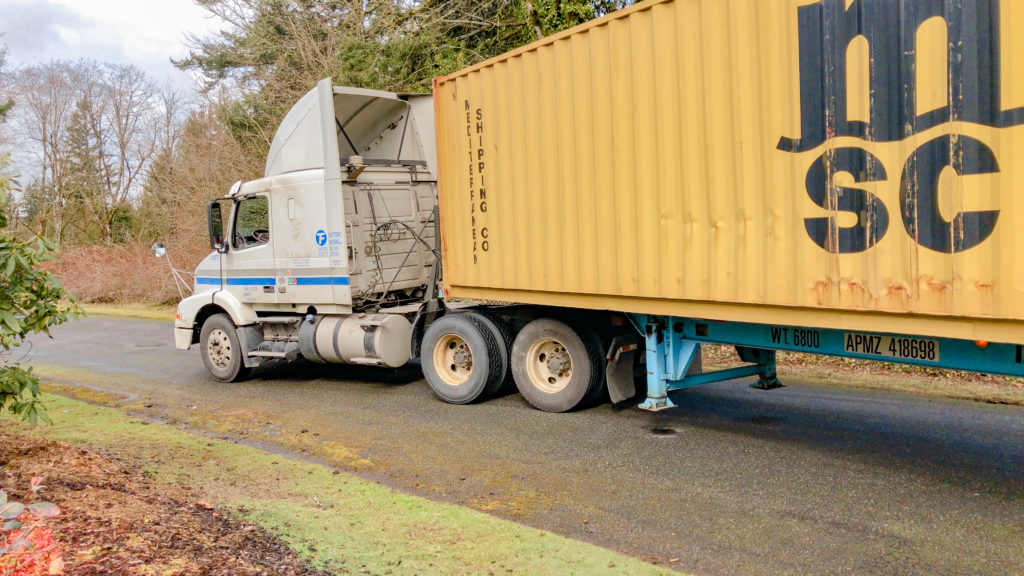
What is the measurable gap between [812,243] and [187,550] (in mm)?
4361

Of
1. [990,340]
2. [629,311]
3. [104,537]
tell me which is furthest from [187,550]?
[990,340]

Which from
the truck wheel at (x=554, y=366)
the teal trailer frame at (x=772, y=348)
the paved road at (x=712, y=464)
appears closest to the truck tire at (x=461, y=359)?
the paved road at (x=712, y=464)

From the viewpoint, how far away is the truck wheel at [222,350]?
10852 millimetres

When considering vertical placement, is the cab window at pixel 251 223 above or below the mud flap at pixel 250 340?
above

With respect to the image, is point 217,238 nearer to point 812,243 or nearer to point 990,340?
point 812,243

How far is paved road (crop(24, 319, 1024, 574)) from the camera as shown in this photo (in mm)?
4648

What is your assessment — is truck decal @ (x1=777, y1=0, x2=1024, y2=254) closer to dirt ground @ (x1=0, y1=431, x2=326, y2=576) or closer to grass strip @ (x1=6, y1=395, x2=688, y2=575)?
grass strip @ (x1=6, y1=395, x2=688, y2=575)

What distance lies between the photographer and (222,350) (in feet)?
36.2

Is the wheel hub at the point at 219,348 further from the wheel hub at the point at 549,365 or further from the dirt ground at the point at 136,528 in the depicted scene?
the dirt ground at the point at 136,528

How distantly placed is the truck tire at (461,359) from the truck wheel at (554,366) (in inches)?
12.7

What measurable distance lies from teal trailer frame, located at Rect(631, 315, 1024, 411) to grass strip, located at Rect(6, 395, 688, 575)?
97.9 inches

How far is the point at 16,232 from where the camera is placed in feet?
17.8

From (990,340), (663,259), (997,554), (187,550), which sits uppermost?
(663,259)

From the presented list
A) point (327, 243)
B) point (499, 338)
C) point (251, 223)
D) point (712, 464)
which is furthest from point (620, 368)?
point (251, 223)
